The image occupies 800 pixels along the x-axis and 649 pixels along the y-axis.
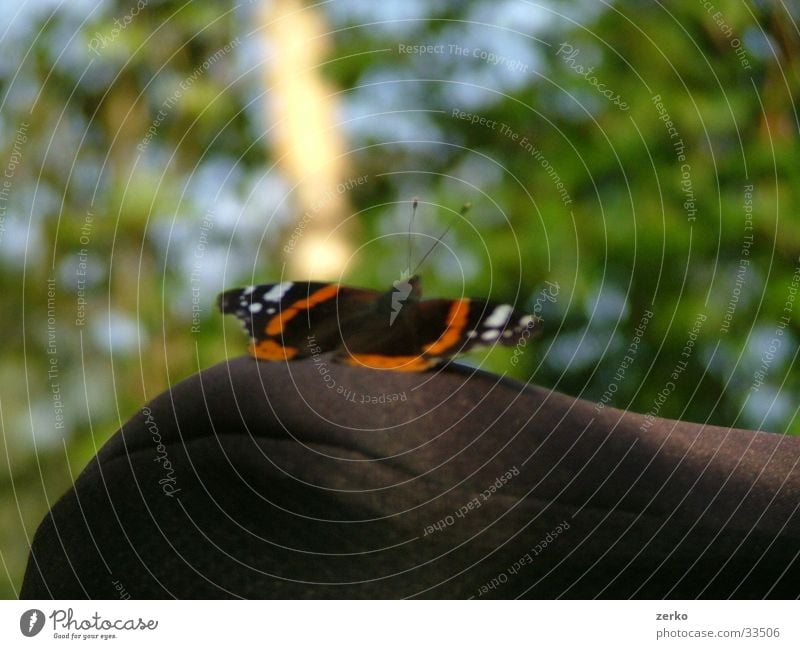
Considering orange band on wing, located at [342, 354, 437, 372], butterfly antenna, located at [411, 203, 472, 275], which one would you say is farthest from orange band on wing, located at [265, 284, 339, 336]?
butterfly antenna, located at [411, 203, 472, 275]

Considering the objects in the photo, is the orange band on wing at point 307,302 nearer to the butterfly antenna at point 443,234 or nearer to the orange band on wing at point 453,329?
the orange band on wing at point 453,329

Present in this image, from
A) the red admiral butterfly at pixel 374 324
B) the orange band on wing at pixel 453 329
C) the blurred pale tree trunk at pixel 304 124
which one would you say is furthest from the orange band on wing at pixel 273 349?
the blurred pale tree trunk at pixel 304 124

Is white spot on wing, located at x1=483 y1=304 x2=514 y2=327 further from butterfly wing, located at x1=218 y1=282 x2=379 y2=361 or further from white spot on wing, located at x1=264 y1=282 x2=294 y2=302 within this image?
white spot on wing, located at x1=264 y1=282 x2=294 y2=302

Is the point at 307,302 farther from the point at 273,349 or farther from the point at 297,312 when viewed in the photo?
the point at 273,349

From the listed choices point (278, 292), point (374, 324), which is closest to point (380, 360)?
point (374, 324)

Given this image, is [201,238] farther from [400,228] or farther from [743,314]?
[743,314]
